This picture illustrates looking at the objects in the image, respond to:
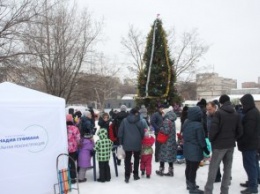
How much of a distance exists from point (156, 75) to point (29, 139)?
1005 centimetres

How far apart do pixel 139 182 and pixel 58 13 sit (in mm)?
13689

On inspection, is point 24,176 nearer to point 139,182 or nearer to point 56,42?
point 139,182

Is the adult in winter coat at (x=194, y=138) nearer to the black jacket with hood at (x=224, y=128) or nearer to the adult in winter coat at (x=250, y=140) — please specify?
the black jacket with hood at (x=224, y=128)

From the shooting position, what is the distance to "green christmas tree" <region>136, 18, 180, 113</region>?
50.2ft

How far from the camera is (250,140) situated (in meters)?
6.73

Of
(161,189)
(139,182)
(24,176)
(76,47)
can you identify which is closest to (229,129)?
(161,189)

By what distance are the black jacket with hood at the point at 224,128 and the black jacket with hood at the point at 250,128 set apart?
606 mm

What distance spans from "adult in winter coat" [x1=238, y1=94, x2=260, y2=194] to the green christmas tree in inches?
328

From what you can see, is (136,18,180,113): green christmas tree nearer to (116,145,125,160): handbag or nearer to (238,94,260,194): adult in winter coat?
(116,145,125,160): handbag

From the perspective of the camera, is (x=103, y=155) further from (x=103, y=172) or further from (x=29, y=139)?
(x=29, y=139)

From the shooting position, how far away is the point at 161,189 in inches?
290

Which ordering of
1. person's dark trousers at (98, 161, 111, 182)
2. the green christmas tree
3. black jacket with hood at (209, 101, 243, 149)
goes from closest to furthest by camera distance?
black jacket with hood at (209, 101, 243, 149)
person's dark trousers at (98, 161, 111, 182)
the green christmas tree

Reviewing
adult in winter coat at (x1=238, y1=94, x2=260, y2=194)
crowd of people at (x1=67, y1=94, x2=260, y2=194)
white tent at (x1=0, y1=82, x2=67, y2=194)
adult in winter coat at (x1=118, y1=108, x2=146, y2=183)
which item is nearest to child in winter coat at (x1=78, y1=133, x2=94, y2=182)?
crowd of people at (x1=67, y1=94, x2=260, y2=194)

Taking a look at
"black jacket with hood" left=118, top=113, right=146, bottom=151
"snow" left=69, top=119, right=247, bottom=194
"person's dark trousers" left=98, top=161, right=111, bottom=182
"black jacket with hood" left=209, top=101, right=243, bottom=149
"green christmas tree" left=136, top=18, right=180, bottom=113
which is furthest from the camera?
"green christmas tree" left=136, top=18, right=180, bottom=113
